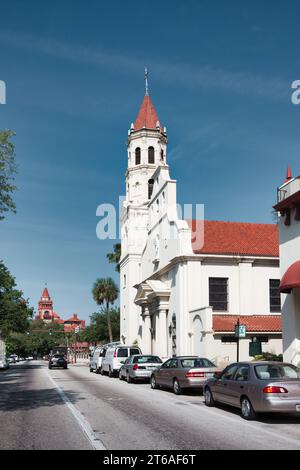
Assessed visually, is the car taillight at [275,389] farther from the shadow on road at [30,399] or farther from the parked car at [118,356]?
the parked car at [118,356]

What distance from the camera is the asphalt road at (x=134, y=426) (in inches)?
380

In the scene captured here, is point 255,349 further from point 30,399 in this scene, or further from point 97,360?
point 30,399

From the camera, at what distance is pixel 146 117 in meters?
57.3

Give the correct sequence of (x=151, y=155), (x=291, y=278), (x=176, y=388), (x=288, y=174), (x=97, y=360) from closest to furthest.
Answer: (x=291, y=278)
(x=176, y=388)
(x=288, y=174)
(x=97, y=360)
(x=151, y=155)

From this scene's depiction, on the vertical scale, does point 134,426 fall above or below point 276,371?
below

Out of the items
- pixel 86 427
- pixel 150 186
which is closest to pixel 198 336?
pixel 86 427

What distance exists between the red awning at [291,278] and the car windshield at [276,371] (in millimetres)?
5968

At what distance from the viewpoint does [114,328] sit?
81688 millimetres

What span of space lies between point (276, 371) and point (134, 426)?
3.76 meters

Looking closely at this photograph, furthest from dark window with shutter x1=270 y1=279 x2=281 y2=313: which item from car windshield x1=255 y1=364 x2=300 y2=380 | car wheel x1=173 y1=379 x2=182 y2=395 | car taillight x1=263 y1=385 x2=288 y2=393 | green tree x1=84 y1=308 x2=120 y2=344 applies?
green tree x1=84 y1=308 x2=120 y2=344

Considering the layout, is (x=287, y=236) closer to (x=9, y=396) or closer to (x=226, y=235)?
(x=9, y=396)

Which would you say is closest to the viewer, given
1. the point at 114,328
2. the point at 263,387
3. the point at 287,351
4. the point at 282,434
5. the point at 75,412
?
the point at 282,434

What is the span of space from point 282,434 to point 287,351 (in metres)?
10.9
